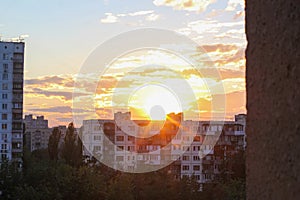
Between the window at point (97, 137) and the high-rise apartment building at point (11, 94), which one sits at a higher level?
the high-rise apartment building at point (11, 94)

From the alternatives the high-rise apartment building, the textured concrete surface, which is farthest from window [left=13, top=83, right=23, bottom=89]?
the textured concrete surface

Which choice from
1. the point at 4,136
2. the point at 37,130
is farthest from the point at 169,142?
the point at 37,130

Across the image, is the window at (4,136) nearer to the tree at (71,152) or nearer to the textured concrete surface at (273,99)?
the tree at (71,152)

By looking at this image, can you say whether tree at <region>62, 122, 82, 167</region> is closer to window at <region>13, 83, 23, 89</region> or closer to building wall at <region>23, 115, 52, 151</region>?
window at <region>13, 83, 23, 89</region>

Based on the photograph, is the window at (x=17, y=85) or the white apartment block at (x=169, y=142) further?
the white apartment block at (x=169, y=142)

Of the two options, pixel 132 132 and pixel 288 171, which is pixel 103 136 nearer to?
pixel 132 132

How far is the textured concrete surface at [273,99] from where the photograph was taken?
719 millimetres

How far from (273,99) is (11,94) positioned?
33.5 metres

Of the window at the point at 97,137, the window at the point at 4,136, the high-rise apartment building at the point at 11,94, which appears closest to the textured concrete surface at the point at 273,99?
the high-rise apartment building at the point at 11,94

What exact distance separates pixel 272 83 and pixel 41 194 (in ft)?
55.3

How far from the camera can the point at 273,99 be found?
76 centimetres

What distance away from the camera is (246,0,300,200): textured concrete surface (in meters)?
0.72

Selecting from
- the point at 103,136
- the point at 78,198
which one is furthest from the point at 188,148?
the point at 78,198

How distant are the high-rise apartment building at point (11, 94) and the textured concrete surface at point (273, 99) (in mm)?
33211
